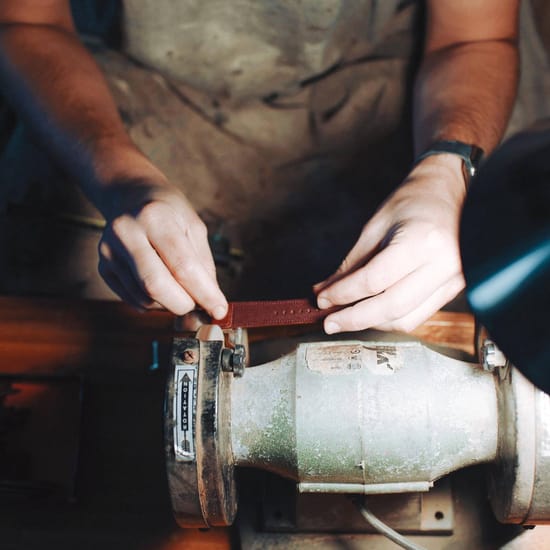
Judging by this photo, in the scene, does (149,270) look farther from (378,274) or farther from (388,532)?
(388,532)

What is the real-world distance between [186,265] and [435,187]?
0.47 m

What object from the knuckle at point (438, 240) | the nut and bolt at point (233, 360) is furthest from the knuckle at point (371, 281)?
the nut and bolt at point (233, 360)

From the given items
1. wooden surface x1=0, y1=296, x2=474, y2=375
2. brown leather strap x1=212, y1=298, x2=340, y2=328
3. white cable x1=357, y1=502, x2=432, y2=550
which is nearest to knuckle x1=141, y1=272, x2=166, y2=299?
brown leather strap x1=212, y1=298, x2=340, y2=328

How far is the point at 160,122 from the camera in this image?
1476mm

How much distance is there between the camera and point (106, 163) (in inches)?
46.6

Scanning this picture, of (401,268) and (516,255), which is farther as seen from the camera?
(401,268)

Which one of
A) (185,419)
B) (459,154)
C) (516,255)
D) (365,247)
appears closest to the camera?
(516,255)

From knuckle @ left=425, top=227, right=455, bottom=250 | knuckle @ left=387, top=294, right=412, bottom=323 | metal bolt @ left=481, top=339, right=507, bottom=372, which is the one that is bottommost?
metal bolt @ left=481, top=339, right=507, bottom=372

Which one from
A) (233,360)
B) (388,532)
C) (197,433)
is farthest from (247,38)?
(388,532)

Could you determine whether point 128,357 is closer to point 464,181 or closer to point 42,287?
point 42,287

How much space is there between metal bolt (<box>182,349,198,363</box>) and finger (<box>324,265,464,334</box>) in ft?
0.77

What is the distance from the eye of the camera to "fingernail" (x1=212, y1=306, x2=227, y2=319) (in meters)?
1.00

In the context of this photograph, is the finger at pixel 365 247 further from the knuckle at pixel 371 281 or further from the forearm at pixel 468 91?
the forearm at pixel 468 91

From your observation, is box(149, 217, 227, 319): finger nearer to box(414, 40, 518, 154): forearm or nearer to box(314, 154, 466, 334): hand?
box(314, 154, 466, 334): hand
